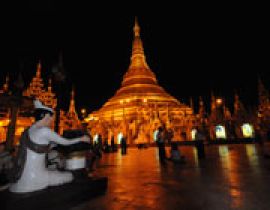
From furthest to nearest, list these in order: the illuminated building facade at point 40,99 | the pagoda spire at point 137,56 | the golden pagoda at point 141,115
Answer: the pagoda spire at point 137,56 → the golden pagoda at point 141,115 → the illuminated building facade at point 40,99

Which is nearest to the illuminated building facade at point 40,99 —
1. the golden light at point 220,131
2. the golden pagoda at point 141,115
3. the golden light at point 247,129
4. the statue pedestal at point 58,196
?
the golden pagoda at point 141,115

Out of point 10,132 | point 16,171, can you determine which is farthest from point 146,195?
point 10,132

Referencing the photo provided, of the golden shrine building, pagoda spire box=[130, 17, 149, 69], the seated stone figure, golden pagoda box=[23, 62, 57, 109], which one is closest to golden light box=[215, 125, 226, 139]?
the golden shrine building

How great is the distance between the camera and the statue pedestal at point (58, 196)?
7.14 ft

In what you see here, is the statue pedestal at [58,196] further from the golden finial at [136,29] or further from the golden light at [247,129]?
the golden finial at [136,29]

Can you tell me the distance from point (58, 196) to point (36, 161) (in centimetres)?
61

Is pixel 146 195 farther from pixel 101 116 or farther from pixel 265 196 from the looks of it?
pixel 101 116

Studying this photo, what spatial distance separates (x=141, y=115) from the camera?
2903 cm

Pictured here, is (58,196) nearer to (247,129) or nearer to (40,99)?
(40,99)

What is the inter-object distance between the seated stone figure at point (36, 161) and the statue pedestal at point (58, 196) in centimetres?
13

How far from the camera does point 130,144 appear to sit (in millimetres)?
26203

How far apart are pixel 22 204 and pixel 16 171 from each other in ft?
2.18

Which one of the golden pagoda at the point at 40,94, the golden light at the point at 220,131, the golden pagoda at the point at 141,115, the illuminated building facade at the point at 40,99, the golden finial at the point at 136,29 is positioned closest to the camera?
the golden pagoda at the point at 40,94

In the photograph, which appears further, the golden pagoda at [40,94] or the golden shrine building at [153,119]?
the golden shrine building at [153,119]
